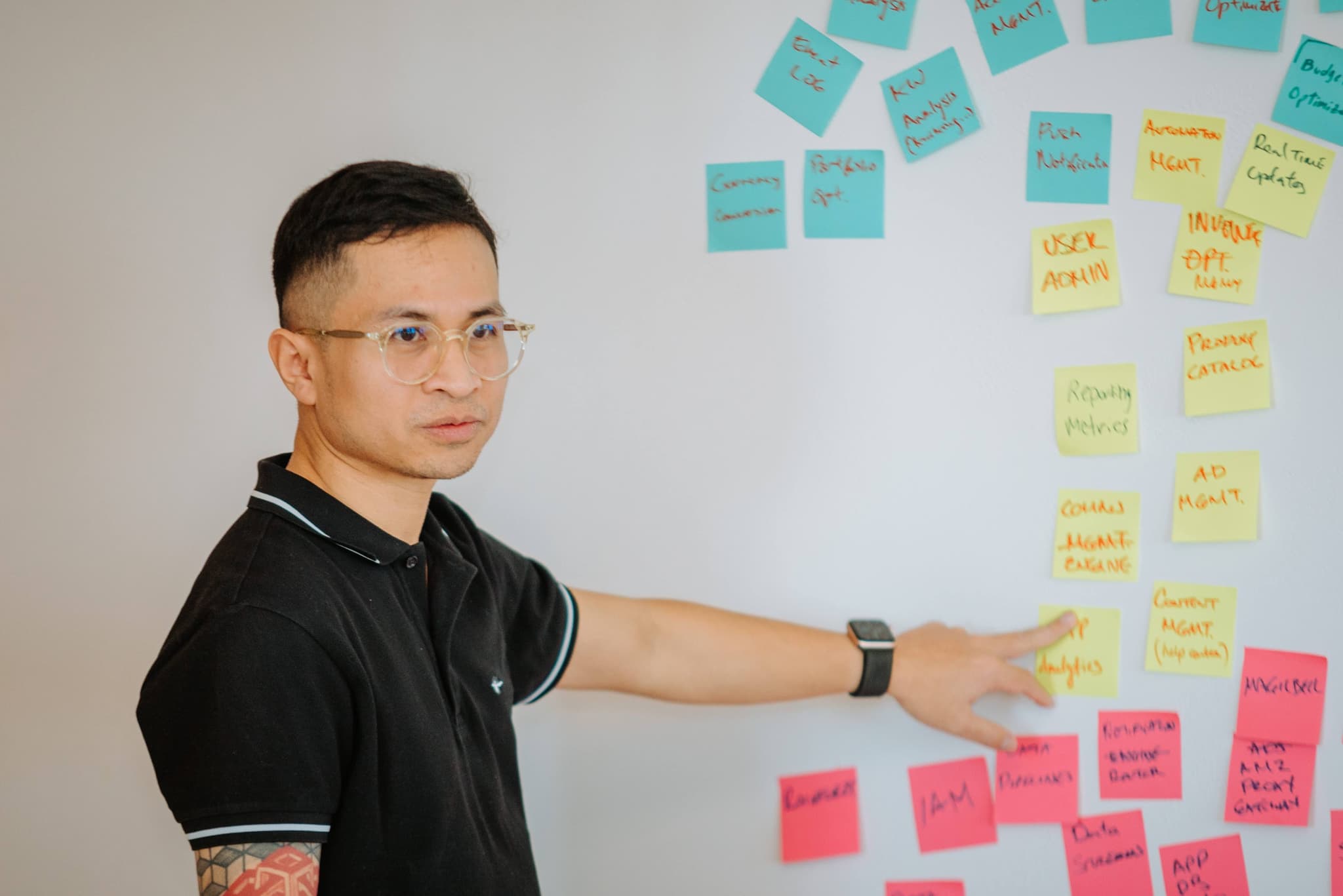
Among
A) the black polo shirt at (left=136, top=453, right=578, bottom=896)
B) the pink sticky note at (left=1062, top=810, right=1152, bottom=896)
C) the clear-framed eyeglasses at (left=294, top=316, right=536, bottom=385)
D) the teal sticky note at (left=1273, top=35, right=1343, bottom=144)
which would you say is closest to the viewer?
the black polo shirt at (left=136, top=453, right=578, bottom=896)

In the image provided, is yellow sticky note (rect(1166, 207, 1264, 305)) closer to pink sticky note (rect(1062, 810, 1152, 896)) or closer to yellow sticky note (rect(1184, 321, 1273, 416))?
yellow sticky note (rect(1184, 321, 1273, 416))

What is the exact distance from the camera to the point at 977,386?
145 cm

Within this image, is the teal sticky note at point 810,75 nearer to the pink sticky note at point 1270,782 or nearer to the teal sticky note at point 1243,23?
the teal sticky note at point 1243,23

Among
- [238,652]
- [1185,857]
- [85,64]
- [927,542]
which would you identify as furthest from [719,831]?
[85,64]

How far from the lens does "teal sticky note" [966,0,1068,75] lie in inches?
55.2

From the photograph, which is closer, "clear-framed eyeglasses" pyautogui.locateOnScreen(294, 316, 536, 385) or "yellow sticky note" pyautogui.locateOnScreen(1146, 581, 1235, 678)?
"clear-framed eyeglasses" pyautogui.locateOnScreen(294, 316, 536, 385)

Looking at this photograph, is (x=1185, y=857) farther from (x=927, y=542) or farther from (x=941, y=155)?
(x=941, y=155)

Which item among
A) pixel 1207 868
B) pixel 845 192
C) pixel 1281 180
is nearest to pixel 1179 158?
pixel 1281 180

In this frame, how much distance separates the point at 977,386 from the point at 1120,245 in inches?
9.5

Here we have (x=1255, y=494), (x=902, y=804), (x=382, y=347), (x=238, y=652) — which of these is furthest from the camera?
(x=902, y=804)

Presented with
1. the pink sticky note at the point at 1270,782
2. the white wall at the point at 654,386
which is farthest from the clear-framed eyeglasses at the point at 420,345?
the pink sticky note at the point at 1270,782

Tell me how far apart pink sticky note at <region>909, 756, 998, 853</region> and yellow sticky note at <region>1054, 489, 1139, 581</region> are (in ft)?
0.93

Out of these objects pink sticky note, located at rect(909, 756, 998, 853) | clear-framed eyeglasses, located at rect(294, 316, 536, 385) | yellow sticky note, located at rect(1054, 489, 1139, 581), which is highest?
clear-framed eyeglasses, located at rect(294, 316, 536, 385)

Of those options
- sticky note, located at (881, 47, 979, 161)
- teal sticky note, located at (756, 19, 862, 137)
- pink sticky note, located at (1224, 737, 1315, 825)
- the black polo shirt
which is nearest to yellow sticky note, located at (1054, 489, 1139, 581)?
pink sticky note, located at (1224, 737, 1315, 825)
